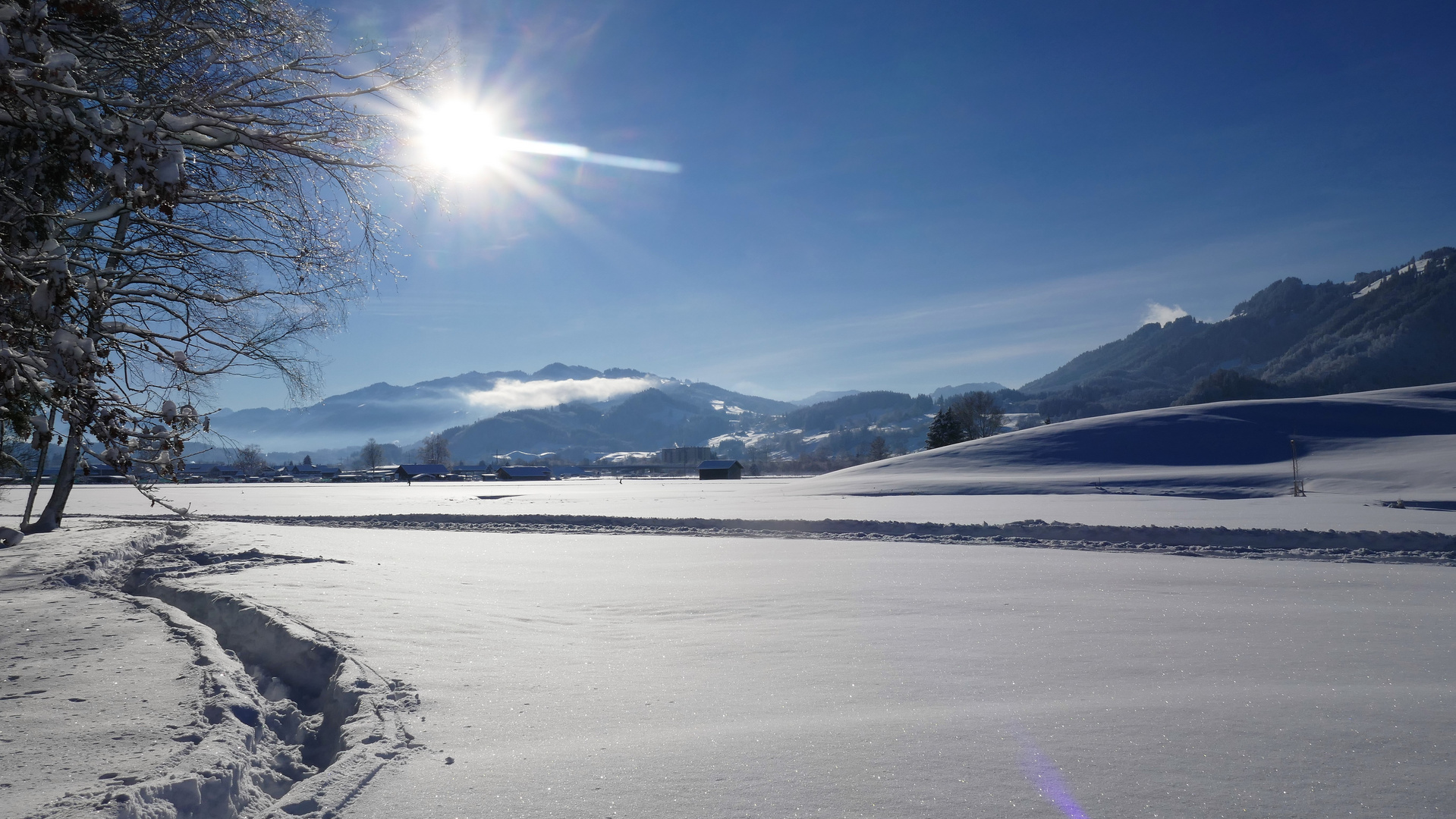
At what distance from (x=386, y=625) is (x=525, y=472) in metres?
116

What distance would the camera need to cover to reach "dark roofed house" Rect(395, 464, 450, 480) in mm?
112750

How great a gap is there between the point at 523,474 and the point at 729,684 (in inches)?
4631

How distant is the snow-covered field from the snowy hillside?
2337cm

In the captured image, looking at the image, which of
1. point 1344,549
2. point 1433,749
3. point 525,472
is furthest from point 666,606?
point 525,472

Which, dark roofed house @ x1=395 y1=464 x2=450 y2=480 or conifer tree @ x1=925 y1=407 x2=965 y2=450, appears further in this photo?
dark roofed house @ x1=395 y1=464 x2=450 y2=480

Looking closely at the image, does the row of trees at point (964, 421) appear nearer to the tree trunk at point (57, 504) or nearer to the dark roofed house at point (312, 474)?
the tree trunk at point (57, 504)

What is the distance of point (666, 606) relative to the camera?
7.82 metres

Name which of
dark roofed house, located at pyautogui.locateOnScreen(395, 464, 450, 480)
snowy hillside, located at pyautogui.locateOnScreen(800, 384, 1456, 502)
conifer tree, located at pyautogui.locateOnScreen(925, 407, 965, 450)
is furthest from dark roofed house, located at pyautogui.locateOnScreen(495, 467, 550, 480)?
snowy hillside, located at pyautogui.locateOnScreen(800, 384, 1456, 502)

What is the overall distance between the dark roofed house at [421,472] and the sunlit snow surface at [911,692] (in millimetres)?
112842

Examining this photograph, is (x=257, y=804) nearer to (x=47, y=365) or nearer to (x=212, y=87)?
(x=47, y=365)

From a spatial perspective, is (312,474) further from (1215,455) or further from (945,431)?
(1215,455)

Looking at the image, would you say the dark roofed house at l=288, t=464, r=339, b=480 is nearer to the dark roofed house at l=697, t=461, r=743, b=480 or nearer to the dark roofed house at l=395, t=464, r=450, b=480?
Answer: the dark roofed house at l=395, t=464, r=450, b=480

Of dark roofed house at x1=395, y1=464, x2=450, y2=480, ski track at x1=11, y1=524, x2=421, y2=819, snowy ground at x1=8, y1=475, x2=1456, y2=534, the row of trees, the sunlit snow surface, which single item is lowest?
snowy ground at x1=8, y1=475, x2=1456, y2=534

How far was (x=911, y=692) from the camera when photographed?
4.61 meters
